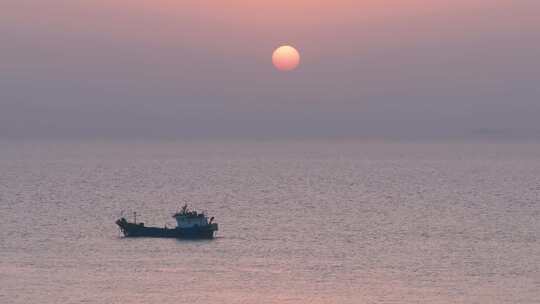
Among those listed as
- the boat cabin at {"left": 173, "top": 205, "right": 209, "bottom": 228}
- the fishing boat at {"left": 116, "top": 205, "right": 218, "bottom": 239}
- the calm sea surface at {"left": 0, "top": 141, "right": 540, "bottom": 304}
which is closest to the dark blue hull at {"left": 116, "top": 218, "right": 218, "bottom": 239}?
the fishing boat at {"left": 116, "top": 205, "right": 218, "bottom": 239}

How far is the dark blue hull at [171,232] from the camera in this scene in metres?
112

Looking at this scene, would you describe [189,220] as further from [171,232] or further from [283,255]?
[283,255]

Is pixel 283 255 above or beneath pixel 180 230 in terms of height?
beneath

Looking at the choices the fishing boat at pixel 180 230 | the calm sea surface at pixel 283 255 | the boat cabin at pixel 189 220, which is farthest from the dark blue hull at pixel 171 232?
the calm sea surface at pixel 283 255

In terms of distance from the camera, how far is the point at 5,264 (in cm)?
9119

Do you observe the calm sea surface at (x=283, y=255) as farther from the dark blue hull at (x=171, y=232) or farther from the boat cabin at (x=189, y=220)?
the boat cabin at (x=189, y=220)

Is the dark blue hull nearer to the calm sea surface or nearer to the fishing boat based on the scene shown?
the fishing boat

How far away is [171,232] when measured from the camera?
11206 cm

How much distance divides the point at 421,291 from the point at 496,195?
366ft

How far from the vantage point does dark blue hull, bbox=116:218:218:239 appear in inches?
4405

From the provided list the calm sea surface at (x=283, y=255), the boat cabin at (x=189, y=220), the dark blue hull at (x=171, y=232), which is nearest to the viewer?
the calm sea surface at (x=283, y=255)

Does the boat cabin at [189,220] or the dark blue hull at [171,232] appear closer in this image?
the dark blue hull at [171,232]

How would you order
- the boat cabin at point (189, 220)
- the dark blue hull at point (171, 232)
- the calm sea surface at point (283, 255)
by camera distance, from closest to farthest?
the calm sea surface at point (283, 255) → the dark blue hull at point (171, 232) → the boat cabin at point (189, 220)

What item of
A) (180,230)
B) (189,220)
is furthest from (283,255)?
(189,220)
